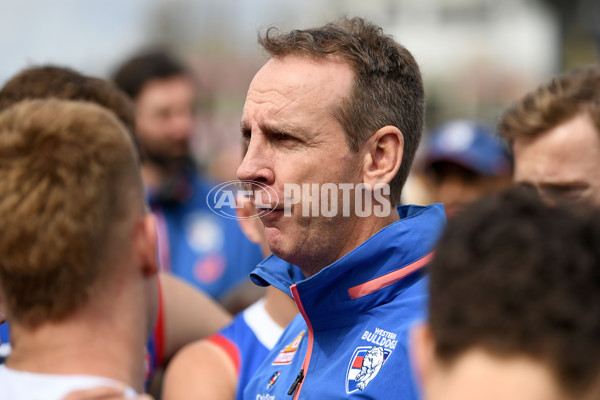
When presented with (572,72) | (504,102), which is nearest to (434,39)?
(504,102)

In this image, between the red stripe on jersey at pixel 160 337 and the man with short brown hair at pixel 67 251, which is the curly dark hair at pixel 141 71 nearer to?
the red stripe on jersey at pixel 160 337

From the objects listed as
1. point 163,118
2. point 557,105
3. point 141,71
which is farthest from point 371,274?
point 141,71

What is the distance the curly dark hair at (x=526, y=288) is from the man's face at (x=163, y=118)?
14.9 feet

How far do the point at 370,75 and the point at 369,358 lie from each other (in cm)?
100

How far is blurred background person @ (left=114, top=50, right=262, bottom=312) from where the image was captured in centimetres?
556

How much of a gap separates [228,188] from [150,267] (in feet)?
5.87

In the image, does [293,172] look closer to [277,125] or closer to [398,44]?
[277,125]

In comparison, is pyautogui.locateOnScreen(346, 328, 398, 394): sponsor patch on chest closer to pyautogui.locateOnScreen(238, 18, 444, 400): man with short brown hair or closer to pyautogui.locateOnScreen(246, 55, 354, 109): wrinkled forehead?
pyautogui.locateOnScreen(238, 18, 444, 400): man with short brown hair

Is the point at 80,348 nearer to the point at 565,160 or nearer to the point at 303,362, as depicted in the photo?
the point at 303,362

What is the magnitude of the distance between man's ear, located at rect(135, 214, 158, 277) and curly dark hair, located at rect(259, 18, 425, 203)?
1.03 metres

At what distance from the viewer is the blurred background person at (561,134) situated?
352 centimetres

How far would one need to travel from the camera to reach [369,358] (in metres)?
2.36

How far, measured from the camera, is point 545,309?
1296 millimetres

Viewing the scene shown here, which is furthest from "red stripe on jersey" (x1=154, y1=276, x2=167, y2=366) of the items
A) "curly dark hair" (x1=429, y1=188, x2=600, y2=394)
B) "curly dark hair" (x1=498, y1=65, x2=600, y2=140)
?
"curly dark hair" (x1=429, y1=188, x2=600, y2=394)
